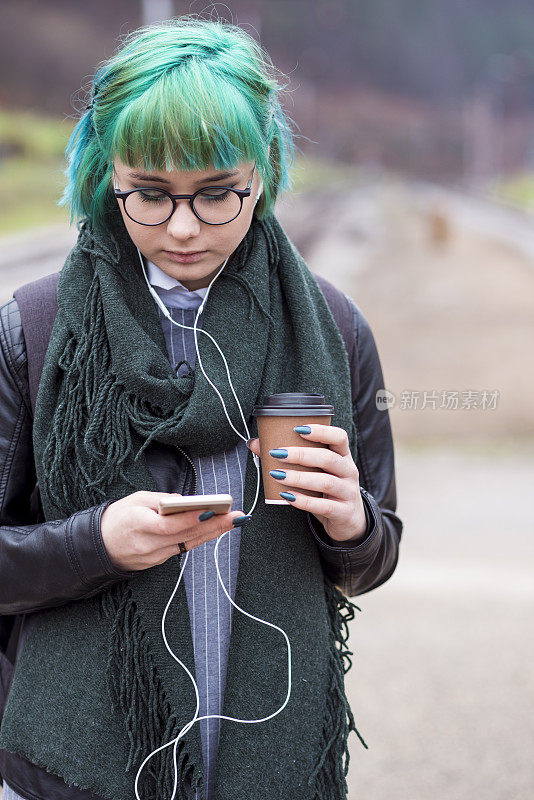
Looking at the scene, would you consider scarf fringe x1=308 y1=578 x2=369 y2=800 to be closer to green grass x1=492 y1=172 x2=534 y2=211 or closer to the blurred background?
the blurred background

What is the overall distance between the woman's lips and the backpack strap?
21cm

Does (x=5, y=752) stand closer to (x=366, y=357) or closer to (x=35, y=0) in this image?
(x=366, y=357)

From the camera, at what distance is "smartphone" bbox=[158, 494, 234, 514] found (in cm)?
116

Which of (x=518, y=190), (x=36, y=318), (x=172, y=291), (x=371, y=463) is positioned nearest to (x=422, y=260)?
(x=518, y=190)

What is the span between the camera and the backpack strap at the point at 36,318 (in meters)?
1.42

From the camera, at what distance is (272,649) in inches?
56.4

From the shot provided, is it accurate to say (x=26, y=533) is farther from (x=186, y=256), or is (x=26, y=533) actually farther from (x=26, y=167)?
(x=26, y=167)

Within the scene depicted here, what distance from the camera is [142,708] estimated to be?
4.47 ft

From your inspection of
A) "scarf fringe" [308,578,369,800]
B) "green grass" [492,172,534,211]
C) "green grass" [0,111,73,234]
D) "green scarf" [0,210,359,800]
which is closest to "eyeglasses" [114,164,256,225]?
"green scarf" [0,210,359,800]

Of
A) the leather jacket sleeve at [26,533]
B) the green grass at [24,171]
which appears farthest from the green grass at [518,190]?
the leather jacket sleeve at [26,533]

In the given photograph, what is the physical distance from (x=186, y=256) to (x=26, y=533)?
491 millimetres

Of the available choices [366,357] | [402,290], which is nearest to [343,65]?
[402,290]

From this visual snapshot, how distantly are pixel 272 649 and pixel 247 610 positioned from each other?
0.25 ft

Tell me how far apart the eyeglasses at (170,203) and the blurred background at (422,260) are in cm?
30
